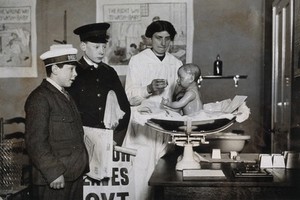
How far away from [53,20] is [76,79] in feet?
0.64

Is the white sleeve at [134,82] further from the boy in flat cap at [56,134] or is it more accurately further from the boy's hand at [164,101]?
the boy in flat cap at [56,134]

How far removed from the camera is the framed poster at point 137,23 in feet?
3.79

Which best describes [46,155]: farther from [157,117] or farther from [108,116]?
[157,117]

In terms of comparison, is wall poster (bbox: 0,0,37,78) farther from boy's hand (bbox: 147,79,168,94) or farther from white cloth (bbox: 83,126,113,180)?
boy's hand (bbox: 147,79,168,94)

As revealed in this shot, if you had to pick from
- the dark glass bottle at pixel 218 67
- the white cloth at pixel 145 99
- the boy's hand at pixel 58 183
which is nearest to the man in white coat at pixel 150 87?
the white cloth at pixel 145 99

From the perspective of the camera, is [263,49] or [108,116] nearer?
[263,49]

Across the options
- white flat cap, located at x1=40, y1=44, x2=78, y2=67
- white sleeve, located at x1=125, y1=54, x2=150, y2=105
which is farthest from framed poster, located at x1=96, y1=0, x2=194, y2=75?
white flat cap, located at x1=40, y1=44, x2=78, y2=67

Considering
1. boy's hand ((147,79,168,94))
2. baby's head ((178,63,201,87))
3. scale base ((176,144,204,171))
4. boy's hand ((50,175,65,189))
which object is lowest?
boy's hand ((50,175,65,189))

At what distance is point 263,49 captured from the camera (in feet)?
3.70

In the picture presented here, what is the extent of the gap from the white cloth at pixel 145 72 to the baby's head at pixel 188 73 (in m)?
0.04

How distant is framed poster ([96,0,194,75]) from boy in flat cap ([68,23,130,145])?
1.3 inches

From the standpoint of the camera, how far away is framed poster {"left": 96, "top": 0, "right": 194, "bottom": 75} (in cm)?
116

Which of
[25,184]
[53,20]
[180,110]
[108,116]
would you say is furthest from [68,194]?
[53,20]

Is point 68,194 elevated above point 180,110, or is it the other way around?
point 180,110
